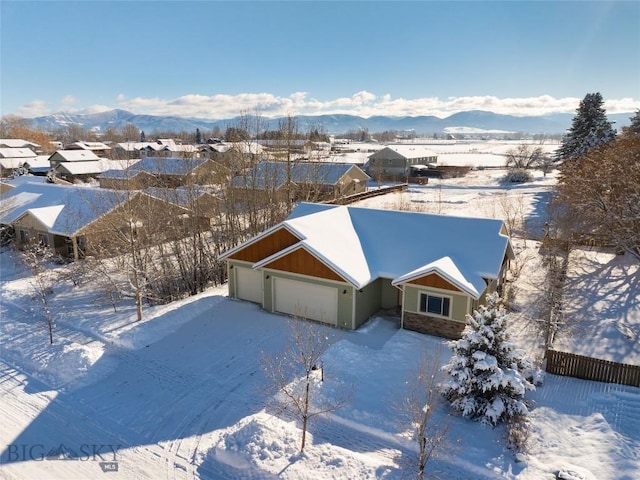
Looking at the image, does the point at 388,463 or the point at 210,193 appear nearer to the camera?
the point at 388,463

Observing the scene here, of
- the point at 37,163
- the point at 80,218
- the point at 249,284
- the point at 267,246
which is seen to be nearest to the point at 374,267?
the point at 267,246

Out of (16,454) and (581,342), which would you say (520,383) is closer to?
(581,342)

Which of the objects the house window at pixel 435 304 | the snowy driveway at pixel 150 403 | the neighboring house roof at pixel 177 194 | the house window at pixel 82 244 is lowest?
the snowy driveway at pixel 150 403

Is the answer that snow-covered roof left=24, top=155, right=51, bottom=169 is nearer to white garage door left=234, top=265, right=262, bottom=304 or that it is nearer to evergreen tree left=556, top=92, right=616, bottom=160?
white garage door left=234, top=265, right=262, bottom=304

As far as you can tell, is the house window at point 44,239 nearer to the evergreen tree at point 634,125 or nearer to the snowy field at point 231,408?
the snowy field at point 231,408

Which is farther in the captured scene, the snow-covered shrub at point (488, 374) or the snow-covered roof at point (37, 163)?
the snow-covered roof at point (37, 163)

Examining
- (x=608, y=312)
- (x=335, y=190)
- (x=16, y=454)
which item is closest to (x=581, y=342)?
(x=608, y=312)

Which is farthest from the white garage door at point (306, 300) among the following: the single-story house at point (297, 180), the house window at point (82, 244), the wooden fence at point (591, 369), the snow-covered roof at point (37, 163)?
the snow-covered roof at point (37, 163)
